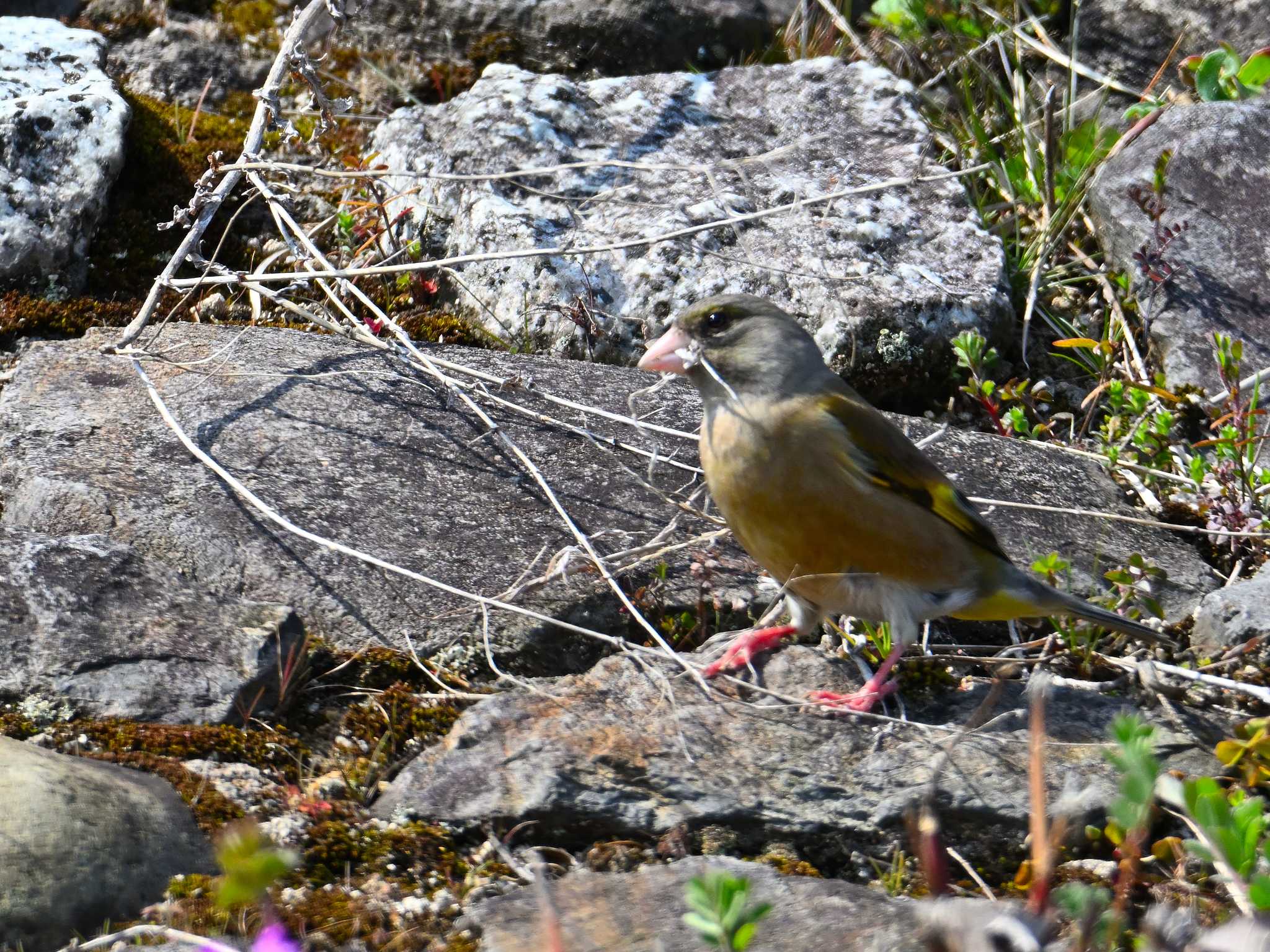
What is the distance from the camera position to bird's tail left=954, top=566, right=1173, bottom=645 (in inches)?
159

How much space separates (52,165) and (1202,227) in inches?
194

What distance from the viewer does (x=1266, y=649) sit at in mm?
3986

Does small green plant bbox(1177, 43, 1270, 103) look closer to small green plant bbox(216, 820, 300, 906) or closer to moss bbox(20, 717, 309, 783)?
moss bbox(20, 717, 309, 783)

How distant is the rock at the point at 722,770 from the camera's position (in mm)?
3301

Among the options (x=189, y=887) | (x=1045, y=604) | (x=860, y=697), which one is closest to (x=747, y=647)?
(x=860, y=697)

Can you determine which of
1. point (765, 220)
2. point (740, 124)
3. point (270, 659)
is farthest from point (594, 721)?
point (740, 124)

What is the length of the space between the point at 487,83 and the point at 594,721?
3745 millimetres

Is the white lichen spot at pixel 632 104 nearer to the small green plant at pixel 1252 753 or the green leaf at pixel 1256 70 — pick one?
the green leaf at pixel 1256 70

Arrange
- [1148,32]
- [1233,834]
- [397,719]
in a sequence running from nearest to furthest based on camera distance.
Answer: [1233,834] → [397,719] → [1148,32]

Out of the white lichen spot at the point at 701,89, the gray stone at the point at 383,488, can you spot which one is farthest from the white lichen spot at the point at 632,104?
the gray stone at the point at 383,488

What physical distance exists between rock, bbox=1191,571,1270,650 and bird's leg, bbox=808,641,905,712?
1050mm

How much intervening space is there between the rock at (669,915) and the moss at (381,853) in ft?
0.73

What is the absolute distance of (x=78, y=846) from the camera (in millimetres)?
2801

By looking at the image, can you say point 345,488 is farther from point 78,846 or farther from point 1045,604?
point 1045,604
